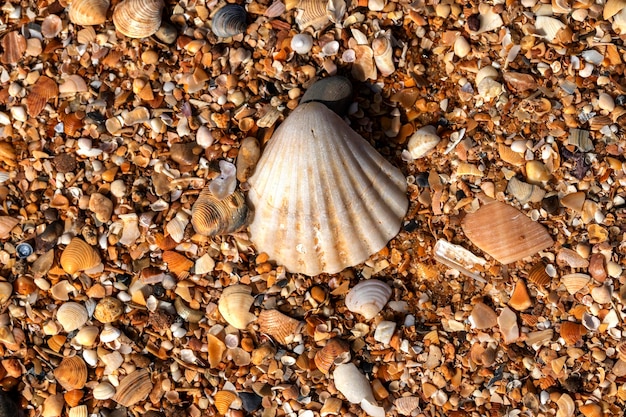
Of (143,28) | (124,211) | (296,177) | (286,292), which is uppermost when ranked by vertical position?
(143,28)

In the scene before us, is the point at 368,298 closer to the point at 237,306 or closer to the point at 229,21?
the point at 237,306

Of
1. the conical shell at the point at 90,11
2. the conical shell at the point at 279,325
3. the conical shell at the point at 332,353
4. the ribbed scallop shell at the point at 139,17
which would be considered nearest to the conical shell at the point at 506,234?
the conical shell at the point at 332,353

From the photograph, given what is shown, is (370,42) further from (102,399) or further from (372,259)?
(102,399)

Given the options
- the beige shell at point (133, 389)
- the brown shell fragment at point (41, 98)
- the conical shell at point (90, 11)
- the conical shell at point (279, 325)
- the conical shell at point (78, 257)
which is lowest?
the beige shell at point (133, 389)

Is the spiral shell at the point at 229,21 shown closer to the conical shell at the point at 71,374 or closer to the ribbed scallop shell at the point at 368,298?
the ribbed scallop shell at the point at 368,298

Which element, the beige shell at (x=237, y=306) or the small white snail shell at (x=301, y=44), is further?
the small white snail shell at (x=301, y=44)

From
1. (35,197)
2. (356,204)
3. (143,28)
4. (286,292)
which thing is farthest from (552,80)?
(35,197)

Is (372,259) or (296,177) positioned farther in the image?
(372,259)
